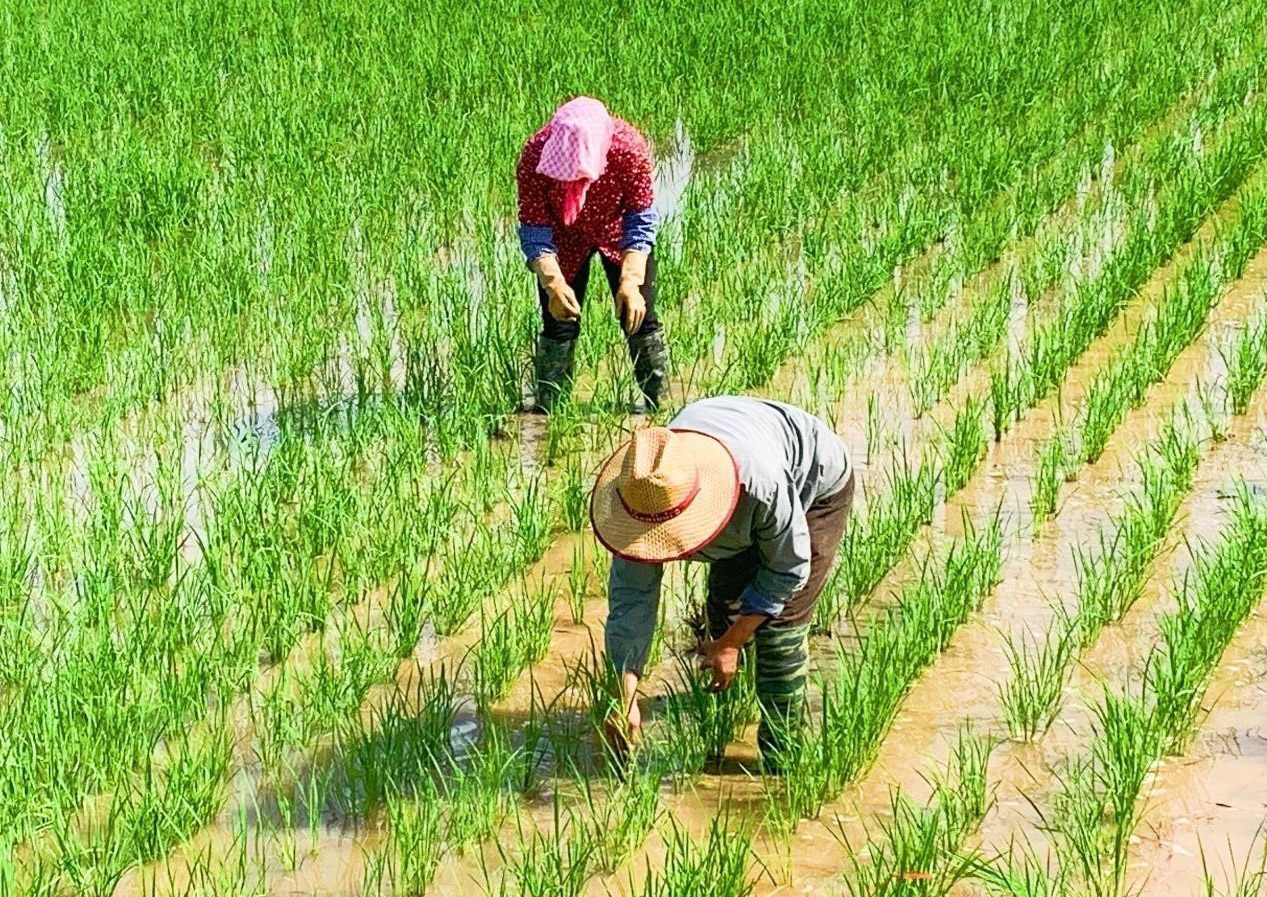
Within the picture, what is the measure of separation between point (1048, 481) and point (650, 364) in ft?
4.15

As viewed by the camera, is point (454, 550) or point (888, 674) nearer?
point (888, 674)

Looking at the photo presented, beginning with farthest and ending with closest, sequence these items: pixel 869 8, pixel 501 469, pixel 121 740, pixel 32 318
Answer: pixel 869 8 → pixel 32 318 → pixel 501 469 → pixel 121 740

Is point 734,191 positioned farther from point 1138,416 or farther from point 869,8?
point 869,8

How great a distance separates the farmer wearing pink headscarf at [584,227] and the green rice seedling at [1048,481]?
45.4 inches

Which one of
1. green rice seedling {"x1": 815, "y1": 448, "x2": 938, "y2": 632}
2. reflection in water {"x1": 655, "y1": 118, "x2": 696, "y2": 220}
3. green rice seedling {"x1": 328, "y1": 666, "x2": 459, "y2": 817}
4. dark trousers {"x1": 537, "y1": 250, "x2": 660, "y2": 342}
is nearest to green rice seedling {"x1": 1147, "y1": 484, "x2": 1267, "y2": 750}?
green rice seedling {"x1": 815, "y1": 448, "x2": 938, "y2": 632}

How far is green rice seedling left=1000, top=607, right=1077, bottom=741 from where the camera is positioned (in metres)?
3.16

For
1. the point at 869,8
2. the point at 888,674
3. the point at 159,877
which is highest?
the point at 869,8

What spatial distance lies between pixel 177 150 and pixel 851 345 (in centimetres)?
332

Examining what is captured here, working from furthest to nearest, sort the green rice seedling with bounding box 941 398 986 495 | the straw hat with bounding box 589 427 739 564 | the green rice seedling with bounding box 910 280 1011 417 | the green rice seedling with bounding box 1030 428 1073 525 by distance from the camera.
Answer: the green rice seedling with bounding box 910 280 1011 417, the green rice seedling with bounding box 941 398 986 495, the green rice seedling with bounding box 1030 428 1073 525, the straw hat with bounding box 589 427 739 564

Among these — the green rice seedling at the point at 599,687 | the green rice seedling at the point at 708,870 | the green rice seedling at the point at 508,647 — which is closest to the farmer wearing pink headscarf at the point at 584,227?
the green rice seedling at the point at 508,647

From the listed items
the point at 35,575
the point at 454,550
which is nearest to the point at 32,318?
the point at 35,575

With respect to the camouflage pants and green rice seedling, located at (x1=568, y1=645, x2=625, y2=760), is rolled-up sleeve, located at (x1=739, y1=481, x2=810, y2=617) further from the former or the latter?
green rice seedling, located at (x1=568, y1=645, x2=625, y2=760)

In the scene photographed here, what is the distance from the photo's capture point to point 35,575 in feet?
12.6

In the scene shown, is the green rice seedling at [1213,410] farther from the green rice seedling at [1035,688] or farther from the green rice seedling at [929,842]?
the green rice seedling at [929,842]
